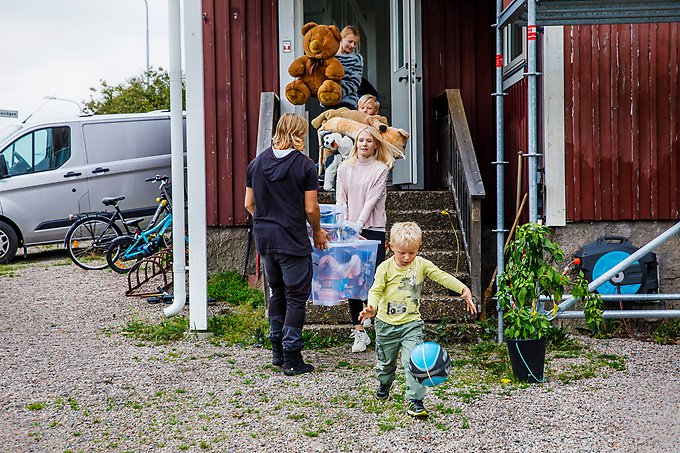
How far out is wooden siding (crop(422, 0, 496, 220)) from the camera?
9344 mm

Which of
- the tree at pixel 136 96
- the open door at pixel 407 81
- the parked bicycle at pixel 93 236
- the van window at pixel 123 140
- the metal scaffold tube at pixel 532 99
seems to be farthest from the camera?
the tree at pixel 136 96

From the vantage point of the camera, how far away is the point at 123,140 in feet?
40.9

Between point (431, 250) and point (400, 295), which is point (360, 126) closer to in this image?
point (431, 250)

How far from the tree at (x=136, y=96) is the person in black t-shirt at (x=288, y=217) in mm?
20324

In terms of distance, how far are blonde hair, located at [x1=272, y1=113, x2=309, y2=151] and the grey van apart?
7.34 m

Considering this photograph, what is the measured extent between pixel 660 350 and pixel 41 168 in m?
9.41

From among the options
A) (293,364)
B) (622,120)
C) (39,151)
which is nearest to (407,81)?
(622,120)

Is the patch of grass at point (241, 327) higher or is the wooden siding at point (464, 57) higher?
the wooden siding at point (464, 57)

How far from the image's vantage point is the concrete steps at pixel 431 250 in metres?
6.62

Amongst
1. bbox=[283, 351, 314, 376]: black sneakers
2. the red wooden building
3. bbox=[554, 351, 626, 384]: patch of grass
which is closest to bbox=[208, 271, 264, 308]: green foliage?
the red wooden building

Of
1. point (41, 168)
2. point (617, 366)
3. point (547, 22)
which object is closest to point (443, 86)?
point (547, 22)

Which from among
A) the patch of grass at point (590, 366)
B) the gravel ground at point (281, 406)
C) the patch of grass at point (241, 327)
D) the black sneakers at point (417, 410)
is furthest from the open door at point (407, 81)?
the black sneakers at point (417, 410)

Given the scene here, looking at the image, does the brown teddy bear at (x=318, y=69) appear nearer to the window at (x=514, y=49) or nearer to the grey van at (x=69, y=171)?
the window at (x=514, y=49)

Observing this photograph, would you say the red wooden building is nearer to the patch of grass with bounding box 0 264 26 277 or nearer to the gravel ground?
the gravel ground
